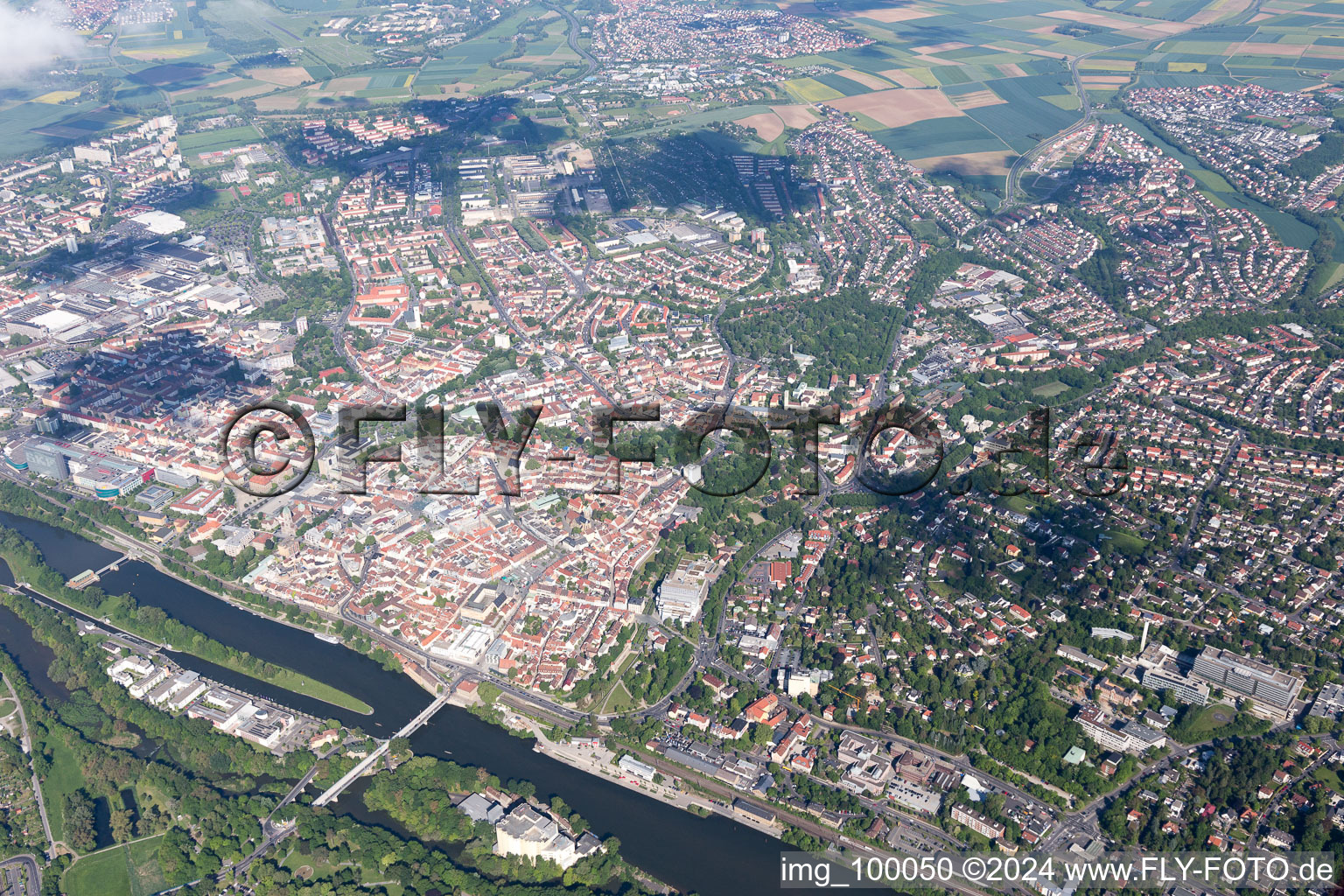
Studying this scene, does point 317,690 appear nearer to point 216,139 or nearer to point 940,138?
point 216,139

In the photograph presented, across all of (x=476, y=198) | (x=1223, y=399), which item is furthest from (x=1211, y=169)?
(x=476, y=198)

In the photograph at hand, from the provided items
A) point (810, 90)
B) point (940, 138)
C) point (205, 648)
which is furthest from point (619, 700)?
point (810, 90)

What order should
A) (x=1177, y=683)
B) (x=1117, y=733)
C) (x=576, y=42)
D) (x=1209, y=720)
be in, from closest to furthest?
(x=1117, y=733)
(x=1209, y=720)
(x=1177, y=683)
(x=576, y=42)

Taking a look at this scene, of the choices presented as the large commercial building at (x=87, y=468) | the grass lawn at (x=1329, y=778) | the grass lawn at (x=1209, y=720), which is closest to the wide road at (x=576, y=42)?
the large commercial building at (x=87, y=468)

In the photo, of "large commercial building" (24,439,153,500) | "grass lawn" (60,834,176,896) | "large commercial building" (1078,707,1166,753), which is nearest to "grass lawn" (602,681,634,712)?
"grass lawn" (60,834,176,896)

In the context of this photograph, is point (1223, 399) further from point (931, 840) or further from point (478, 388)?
point (478, 388)
